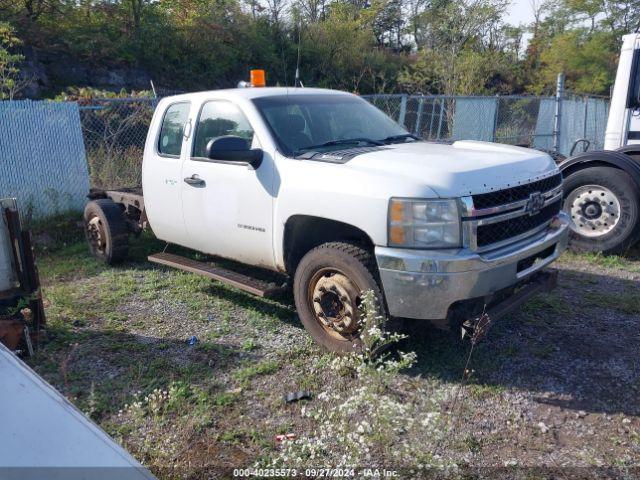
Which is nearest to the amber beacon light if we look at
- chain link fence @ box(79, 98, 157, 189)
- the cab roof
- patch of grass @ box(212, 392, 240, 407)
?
the cab roof

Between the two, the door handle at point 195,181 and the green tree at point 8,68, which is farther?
the green tree at point 8,68

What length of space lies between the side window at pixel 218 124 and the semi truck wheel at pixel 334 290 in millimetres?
1246

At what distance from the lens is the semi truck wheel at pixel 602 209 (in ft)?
20.5

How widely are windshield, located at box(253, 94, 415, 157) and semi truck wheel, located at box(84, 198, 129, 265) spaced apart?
8.45 ft

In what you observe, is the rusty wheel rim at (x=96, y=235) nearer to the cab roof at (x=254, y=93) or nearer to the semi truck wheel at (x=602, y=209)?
the cab roof at (x=254, y=93)

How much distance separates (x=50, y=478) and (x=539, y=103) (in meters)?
15.3

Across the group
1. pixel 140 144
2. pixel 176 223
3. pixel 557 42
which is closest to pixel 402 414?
pixel 176 223

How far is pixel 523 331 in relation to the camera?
4.61m

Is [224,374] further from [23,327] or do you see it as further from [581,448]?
[581,448]

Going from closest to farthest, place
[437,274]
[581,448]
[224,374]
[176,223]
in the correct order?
[581,448]
[437,274]
[224,374]
[176,223]

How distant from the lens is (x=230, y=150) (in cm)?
430

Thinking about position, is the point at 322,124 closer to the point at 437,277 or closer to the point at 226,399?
the point at 437,277

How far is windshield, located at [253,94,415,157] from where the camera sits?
4.61 metres

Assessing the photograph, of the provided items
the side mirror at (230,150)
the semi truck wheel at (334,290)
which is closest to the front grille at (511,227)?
the semi truck wheel at (334,290)
